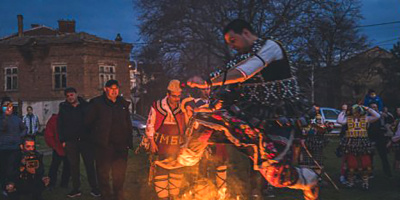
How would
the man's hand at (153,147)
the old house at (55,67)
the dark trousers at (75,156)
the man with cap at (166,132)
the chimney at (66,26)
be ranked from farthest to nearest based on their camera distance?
the chimney at (66,26) → the old house at (55,67) → the dark trousers at (75,156) → the man's hand at (153,147) → the man with cap at (166,132)

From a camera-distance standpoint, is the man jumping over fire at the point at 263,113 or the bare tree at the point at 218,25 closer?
the man jumping over fire at the point at 263,113

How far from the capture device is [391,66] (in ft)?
123

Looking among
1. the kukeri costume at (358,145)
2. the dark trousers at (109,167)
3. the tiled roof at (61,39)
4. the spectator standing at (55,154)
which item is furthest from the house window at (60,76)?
the kukeri costume at (358,145)

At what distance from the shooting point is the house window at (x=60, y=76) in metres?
34.7

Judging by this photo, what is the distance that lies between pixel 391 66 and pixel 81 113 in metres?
36.8

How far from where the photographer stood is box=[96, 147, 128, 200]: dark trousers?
5.81 metres

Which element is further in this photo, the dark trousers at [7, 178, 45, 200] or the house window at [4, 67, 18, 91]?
the house window at [4, 67, 18, 91]

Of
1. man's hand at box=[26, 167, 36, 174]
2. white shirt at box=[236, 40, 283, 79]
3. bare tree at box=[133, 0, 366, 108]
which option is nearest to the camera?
white shirt at box=[236, 40, 283, 79]

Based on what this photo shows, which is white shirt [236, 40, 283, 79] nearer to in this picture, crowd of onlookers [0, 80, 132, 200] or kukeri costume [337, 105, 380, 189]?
→ crowd of onlookers [0, 80, 132, 200]

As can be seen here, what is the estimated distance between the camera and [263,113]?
3.46 meters

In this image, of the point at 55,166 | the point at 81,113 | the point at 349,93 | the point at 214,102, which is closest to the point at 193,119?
the point at 214,102

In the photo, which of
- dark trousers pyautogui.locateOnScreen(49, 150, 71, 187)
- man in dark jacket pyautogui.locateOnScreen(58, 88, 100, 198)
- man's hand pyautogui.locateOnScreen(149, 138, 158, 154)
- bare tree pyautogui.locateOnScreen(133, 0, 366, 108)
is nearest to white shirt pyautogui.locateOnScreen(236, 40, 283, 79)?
man's hand pyautogui.locateOnScreen(149, 138, 158, 154)

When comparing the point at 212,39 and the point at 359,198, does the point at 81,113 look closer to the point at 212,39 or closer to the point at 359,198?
the point at 359,198

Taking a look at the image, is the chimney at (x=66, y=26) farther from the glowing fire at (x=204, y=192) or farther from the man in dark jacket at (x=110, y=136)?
the glowing fire at (x=204, y=192)
